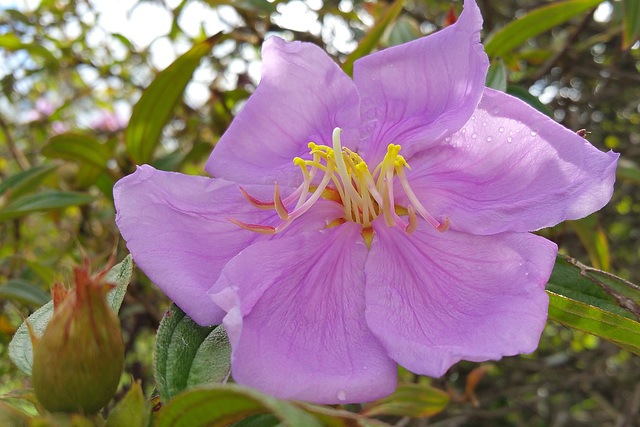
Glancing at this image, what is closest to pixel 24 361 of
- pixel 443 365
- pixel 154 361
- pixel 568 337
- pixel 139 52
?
pixel 154 361

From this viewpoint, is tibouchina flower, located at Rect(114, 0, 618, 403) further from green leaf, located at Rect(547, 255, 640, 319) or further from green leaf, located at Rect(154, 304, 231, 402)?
green leaf, located at Rect(547, 255, 640, 319)

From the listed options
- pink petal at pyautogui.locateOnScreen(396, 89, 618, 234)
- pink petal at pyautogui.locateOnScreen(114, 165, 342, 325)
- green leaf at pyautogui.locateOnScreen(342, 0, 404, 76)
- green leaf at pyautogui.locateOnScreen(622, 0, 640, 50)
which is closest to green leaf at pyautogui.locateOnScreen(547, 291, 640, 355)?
pink petal at pyautogui.locateOnScreen(396, 89, 618, 234)

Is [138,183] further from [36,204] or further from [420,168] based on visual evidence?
[36,204]

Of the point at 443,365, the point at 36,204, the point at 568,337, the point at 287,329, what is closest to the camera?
the point at 443,365

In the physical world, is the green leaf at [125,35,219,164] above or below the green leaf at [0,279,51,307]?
above

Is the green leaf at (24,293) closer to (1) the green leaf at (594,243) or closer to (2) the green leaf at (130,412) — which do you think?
(2) the green leaf at (130,412)

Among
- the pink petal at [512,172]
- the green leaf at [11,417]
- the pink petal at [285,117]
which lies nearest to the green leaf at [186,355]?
the green leaf at [11,417]
